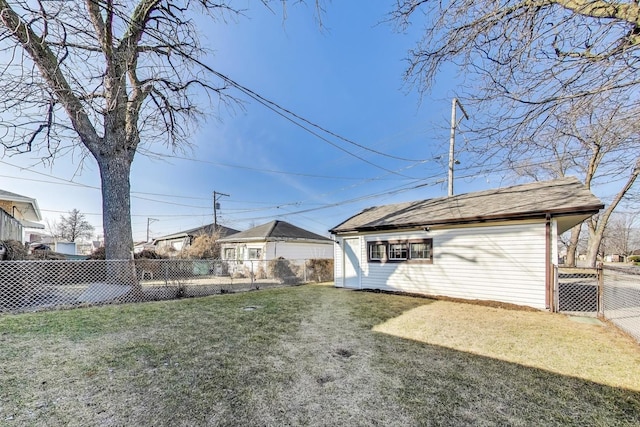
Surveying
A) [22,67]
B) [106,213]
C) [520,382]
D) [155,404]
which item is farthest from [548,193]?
[106,213]

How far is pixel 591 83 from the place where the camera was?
3.48 m

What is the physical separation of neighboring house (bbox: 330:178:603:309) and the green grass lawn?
161 centimetres

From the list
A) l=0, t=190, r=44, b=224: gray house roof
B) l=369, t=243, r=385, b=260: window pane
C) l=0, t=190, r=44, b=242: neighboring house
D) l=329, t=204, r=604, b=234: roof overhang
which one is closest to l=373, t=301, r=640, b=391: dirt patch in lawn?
l=329, t=204, r=604, b=234: roof overhang

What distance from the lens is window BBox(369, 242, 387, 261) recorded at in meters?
9.78

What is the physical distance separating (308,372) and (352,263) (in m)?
7.68

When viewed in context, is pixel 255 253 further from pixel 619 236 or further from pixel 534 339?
pixel 619 236

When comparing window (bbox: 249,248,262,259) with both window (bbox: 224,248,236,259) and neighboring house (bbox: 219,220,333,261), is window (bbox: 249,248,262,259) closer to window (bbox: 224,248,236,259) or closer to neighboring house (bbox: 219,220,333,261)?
neighboring house (bbox: 219,220,333,261)

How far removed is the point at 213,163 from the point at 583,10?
22547 millimetres

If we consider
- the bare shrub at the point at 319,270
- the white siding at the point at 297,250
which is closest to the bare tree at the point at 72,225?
the white siding at the point at 297,250

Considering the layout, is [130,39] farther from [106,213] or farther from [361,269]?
[361,269]

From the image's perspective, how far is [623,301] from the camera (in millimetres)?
5574

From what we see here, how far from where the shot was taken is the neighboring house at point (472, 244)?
6.64m

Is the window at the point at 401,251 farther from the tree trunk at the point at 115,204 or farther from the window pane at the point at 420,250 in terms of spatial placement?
the tree trunk at the point at 115,204

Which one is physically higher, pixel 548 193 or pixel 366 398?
pixel 548 193
